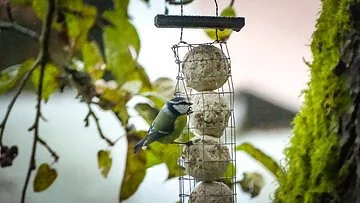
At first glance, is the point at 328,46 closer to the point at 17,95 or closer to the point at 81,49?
the point at 81,49

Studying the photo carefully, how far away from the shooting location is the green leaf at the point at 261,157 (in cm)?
125

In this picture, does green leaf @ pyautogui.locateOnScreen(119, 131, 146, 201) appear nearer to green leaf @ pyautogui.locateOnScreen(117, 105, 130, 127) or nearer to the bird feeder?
green leaf @ pyautogui.locateOnScreen(117, 105, 130, 127)

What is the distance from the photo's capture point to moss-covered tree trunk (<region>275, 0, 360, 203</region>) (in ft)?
3.36

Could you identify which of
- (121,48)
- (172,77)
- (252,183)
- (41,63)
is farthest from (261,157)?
(41,63)

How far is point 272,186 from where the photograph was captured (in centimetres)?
129

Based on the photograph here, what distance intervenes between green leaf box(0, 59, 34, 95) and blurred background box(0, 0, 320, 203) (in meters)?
0.02

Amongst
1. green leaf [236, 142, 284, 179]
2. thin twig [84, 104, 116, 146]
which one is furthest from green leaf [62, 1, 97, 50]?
green leaf [236, 142, 284, 179]

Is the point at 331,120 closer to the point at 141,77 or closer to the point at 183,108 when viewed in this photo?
the point at 183,108

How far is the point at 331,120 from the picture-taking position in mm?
1060

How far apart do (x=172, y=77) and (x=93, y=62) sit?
0.49ft

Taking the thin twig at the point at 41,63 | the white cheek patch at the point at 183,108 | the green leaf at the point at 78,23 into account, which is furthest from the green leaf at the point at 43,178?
the white cheek patch at the point at 183,108

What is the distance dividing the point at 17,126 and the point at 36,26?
0.19 metres

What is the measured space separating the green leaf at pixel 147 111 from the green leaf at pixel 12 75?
0.69ft

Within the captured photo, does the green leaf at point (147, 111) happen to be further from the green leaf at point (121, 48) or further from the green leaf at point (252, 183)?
the green leaf at point (252, 183)
